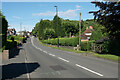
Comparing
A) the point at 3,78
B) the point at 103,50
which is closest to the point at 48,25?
the point at 103,50

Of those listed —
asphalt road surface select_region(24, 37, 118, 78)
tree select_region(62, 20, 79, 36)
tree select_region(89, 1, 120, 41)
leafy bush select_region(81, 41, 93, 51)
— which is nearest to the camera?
asphalt road surface select_region(24, 37, 118, 78)

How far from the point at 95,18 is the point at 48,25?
90.0 meters

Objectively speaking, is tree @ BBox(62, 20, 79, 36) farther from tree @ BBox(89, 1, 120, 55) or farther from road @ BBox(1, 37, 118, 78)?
road @ BBox(1, 37, 118, 78)

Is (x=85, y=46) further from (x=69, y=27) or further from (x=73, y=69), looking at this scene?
(x=69, y=27)

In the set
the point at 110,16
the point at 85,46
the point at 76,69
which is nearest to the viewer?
the point at 76,69

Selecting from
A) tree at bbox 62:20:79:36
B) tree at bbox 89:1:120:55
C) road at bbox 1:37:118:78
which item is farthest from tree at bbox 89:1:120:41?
tree at bbox 62:20:79:36

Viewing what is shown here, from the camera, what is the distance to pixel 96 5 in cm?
1419

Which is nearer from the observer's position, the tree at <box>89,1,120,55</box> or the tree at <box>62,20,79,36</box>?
the tree at <box>89,1,120,55</box>

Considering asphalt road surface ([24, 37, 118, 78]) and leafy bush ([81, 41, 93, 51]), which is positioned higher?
leafy bush ([81, 41, 93, 51])

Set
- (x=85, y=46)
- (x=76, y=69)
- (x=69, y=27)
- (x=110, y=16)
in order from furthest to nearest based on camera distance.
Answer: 1. (x=69, y=27)
2. (x=85, y=46)
3. (x=110, y=16)
4. (x=76, y=69)

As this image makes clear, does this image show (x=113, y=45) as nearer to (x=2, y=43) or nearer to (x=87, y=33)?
(x=2, y=43)

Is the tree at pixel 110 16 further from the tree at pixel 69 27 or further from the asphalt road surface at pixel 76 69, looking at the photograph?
the tree at pixel 69 27

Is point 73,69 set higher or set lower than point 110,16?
lower

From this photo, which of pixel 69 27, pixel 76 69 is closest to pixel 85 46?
pixel 76 69
